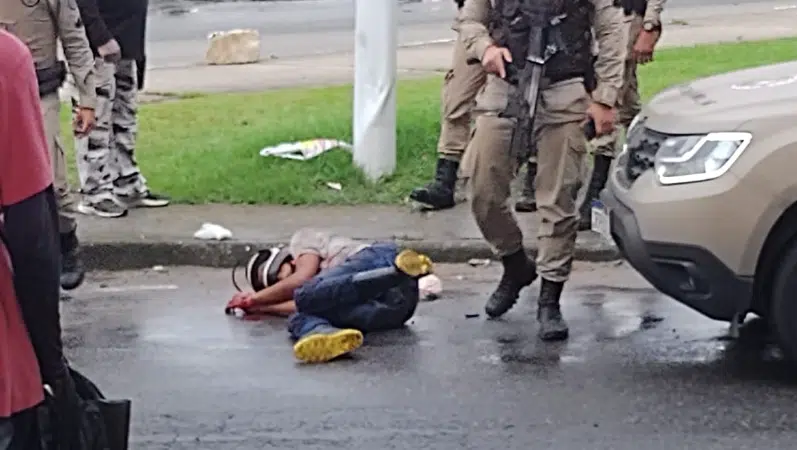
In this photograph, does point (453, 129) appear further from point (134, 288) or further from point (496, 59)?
point (496, 59)

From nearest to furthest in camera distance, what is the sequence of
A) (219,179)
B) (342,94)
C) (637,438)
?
1. (637,438)
2. (219,179)
3. (342,94)

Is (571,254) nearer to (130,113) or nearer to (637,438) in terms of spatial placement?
(637,438)

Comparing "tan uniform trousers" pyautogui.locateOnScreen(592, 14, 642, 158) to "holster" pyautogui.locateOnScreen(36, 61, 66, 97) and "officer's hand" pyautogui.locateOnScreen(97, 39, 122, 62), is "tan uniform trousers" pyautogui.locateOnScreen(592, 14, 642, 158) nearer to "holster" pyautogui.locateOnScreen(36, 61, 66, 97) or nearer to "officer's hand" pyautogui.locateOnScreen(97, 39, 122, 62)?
"officer's hand" pyautogui.locateOnScreen(97, 39, 122, 62)

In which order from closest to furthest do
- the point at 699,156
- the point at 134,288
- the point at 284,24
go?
the point at 699,156 → the point at 134,288 → the point at 284,24

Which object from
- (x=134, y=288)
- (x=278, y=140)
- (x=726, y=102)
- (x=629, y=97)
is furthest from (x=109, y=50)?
(x=726, y=102)

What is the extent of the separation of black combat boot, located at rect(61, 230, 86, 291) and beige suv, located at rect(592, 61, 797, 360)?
9.53ft

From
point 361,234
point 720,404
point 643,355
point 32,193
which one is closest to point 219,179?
point 361,234

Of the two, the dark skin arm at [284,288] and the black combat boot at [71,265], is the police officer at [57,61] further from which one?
the dark skin arm at [284,288]

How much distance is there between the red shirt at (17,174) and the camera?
9.38 feet

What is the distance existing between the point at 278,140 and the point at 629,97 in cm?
276

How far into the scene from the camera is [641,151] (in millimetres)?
5918

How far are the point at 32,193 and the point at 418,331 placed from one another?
379 cm

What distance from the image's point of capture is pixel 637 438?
5.04 m

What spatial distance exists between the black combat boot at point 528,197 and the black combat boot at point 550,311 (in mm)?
2422
